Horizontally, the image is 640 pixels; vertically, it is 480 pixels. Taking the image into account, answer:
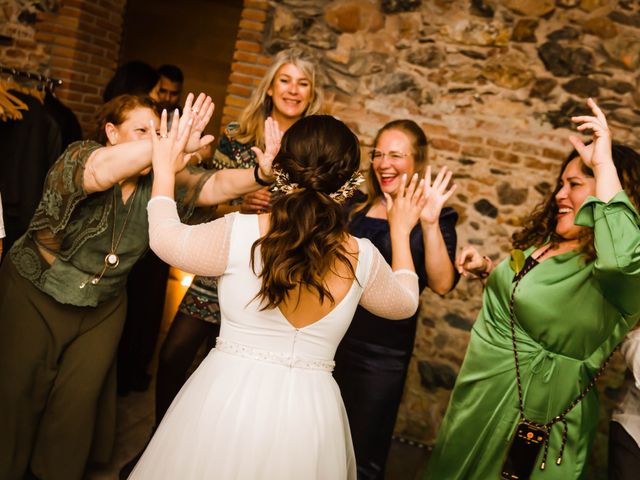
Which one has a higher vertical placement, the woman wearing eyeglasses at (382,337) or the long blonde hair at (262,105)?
the long blonde hair at (262,105)

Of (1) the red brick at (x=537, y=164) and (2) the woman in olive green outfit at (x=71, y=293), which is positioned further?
(1) the red brick at (x=537, y=164)

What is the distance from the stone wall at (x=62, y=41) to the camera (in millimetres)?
4305

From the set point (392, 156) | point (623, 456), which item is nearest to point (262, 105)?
point (392, 156)

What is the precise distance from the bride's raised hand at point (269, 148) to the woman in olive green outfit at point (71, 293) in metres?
0.13

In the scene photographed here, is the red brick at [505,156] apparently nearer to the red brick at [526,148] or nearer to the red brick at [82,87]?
the red brick at [526,148]

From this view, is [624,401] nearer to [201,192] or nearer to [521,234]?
[521,234]

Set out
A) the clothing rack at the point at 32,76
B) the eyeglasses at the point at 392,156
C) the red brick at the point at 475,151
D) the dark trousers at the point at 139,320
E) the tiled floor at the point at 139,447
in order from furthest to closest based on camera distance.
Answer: the red brick at the point at 475,151 < the dark trousers at the point at 139,320 < the clothing rack at the point at 32,76 < the tiled floor at the point at 139,447 < the eyeglasses at the point at 392,156

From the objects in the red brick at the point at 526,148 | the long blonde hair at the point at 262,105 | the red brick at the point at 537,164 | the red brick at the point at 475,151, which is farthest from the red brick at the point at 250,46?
the red brick at the point at 537,164

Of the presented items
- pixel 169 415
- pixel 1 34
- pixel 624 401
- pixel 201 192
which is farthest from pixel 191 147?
pixel 1 34

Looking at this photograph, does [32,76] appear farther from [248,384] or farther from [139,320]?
[248,384]

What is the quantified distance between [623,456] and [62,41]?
4256 millimetres

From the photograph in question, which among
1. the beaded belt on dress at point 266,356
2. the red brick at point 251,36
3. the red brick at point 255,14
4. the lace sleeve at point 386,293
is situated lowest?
the beaded belt on dress at point 266,356

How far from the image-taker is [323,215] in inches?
65.2

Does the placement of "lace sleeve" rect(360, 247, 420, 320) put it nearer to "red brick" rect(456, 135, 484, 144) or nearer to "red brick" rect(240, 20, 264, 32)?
"red brick" rect(456, 135, 484, 144)
